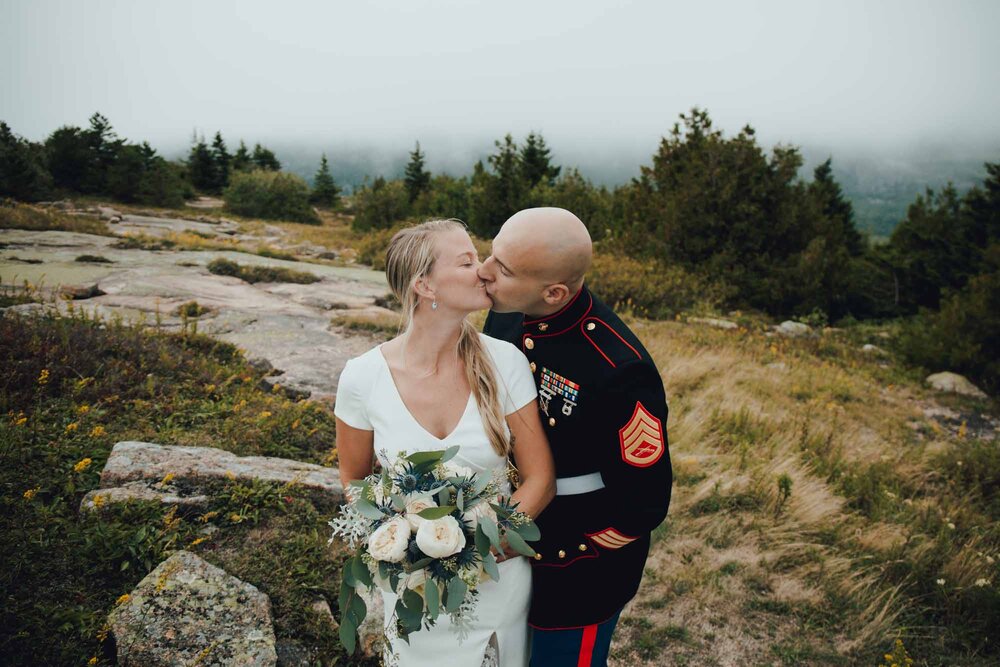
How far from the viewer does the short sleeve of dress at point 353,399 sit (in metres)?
1.98

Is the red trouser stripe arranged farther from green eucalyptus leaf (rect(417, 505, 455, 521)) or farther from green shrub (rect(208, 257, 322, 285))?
green shrub (rect(208, 257, 322, 285))

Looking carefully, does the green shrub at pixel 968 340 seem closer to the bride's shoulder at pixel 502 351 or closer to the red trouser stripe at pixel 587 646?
the red trouser stripe at pixel 587 646

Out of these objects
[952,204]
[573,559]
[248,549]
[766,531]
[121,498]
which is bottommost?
[766,531]

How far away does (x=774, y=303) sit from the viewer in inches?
625

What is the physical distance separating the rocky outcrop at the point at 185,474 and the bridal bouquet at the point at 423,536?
2.21 m

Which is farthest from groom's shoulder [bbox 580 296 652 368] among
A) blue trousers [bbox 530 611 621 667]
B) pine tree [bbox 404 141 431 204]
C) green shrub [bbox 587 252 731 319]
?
pine tree [bbox 404 141 431 204]

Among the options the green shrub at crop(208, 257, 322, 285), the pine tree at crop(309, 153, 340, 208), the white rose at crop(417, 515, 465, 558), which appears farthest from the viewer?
the pine tree at crop(309, 153, 340, 208)

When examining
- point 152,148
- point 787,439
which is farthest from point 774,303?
point 152,148

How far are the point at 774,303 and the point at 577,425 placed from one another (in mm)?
16098

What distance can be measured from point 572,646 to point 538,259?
4.85ft

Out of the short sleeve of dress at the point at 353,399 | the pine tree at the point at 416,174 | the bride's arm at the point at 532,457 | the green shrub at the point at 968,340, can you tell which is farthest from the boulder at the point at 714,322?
the pine tree at the point at 416,174

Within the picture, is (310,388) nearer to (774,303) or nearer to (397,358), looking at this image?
(397,358)

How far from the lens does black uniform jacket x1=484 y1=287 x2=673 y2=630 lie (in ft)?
6.02

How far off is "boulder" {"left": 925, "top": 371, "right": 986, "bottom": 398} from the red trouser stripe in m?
10.8
